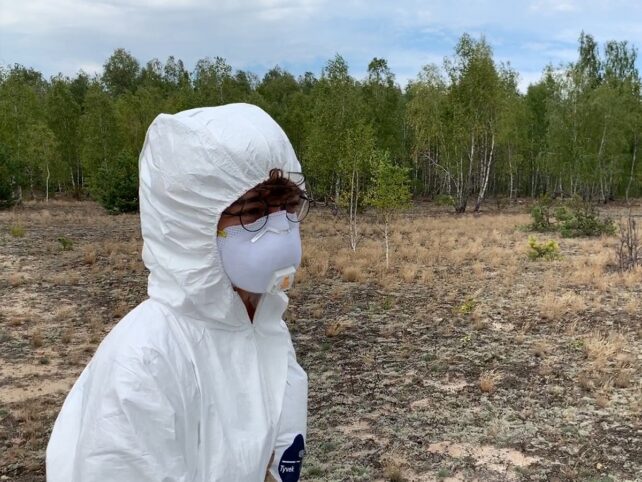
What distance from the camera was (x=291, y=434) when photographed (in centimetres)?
158

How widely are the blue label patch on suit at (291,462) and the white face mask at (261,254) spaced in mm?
466

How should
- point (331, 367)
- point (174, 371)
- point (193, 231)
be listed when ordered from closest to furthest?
1. point (174, 371)
2. point (193, 231)
3. point (331, 367)

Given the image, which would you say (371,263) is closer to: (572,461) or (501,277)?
(501,277)

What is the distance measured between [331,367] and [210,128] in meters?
5.51

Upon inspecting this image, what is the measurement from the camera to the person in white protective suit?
1117 mm

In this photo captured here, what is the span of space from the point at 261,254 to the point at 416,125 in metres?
30.3

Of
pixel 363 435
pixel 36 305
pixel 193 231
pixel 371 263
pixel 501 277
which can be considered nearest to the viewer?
pixel 193 231

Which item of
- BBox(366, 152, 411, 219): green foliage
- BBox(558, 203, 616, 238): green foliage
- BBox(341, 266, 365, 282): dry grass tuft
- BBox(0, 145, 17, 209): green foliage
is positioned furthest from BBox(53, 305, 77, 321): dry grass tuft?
BBox(0, 145, 17, 209): green foliage

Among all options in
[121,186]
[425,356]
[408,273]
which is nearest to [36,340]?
[425,356]

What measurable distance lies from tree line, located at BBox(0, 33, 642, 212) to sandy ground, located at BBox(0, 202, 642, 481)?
8.13 metres

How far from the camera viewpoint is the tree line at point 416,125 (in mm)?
25547

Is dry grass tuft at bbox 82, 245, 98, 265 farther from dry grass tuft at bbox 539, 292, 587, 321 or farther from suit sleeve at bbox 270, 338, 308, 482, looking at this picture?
suit sleeve at bbox 270, 338, 308, 482

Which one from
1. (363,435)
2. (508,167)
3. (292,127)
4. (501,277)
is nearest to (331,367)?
(363,435)

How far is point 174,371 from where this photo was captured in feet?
3.97
